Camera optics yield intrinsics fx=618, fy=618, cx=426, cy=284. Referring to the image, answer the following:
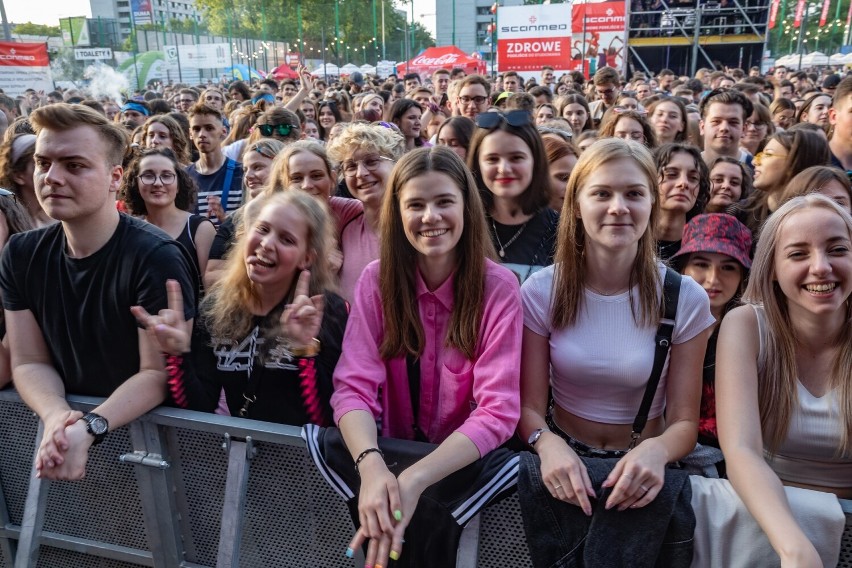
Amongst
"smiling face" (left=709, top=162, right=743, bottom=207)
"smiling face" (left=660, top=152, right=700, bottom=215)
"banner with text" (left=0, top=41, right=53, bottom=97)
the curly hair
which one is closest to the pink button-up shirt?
"smiling face" (left=660, top=152, right=700, bottom=215)

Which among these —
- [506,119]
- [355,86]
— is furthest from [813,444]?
[355,86]

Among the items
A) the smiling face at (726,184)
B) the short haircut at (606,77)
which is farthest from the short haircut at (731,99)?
the short haircut at (606,77)

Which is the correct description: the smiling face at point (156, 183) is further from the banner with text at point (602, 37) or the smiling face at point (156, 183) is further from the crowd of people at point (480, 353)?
the banner with text at point (602, 37)

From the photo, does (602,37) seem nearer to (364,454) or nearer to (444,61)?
(444,61)

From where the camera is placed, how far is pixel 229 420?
6.56ft

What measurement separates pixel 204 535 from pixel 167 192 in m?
2.35

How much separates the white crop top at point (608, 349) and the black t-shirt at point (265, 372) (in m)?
0.72

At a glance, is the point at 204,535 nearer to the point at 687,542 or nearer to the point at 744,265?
the point at 687,542

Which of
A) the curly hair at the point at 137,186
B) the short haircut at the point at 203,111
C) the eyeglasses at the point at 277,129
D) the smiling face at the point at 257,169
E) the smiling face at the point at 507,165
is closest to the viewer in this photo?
the smiling face at the point at 507,165

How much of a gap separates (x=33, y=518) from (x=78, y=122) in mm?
1434

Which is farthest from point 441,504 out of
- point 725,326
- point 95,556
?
point 95,556

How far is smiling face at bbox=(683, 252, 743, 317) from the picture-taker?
274 centimetres

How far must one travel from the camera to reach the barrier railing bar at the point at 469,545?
1.81m

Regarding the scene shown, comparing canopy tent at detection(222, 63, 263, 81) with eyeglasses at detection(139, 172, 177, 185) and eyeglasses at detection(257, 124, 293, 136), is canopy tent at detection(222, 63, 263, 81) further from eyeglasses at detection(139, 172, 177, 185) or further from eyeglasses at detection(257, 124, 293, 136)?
eyeglasses at detection(139, 172, 177, 185)
